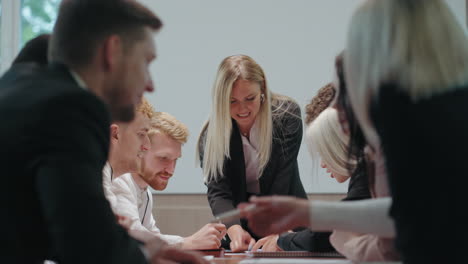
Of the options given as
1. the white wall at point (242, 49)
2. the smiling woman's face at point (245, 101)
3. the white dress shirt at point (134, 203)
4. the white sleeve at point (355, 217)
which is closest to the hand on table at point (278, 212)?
the white sleeve at point (355, 217)

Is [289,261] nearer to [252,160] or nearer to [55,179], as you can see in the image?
[55,179]

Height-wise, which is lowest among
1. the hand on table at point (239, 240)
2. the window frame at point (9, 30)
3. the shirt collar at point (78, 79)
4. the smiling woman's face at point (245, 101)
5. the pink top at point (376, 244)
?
the hand on table at point (239, 240)

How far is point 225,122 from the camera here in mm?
2596

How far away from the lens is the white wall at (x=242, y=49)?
3996 mm

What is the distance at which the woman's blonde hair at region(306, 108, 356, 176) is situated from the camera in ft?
6.08

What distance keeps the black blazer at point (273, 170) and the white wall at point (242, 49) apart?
4.29ft

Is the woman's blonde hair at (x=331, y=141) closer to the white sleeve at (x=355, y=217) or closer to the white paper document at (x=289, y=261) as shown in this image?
the white paper document at (x=289, y=261)

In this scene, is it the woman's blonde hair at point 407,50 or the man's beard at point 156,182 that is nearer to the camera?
the woman's blonde hair at point 407,50

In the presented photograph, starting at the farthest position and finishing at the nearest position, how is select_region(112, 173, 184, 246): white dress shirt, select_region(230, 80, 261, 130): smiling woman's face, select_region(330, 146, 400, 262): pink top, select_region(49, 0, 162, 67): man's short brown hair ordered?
select_region(230, 80, 261, 130): smiling woman's face < select_region(112, 173, 184, 246): white dress shirt < select_region(330, 146, 400, 262): pink top < select_region(49, 0, 162, 67): man's short brown hair

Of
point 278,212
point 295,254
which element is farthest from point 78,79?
point 295,254

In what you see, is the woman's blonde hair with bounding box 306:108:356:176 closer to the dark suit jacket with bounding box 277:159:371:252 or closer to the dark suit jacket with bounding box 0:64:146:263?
the dark suit jacket with bounding box 277:159:371:252

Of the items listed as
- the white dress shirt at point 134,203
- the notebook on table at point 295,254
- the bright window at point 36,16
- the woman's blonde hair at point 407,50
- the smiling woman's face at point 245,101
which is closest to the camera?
the woman's blonde hair at point 407,50

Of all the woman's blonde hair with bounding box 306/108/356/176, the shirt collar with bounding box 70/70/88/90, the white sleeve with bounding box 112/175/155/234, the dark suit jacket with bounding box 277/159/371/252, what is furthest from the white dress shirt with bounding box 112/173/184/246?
the shirt collar with bounding box 70/70/88/90

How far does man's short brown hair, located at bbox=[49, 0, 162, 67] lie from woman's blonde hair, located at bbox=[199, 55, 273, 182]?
1.52 metres
